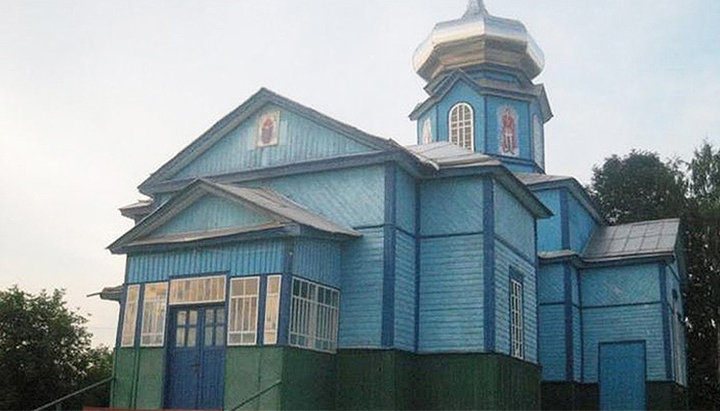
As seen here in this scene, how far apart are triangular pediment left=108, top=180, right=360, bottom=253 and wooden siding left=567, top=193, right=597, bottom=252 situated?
10.0m

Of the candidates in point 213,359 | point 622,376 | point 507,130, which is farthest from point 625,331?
point 213,359

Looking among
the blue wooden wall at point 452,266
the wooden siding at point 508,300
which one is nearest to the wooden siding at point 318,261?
the blue wooden wall at point 452,266

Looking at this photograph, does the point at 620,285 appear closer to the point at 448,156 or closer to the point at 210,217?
the point at 448,156

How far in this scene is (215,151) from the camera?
58.1ft

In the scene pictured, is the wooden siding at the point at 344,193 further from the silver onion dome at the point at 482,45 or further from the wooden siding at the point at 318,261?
the silver onion dome at the point at 482,45

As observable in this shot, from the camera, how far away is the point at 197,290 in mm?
14719

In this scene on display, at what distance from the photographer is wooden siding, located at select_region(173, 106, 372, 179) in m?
16.3

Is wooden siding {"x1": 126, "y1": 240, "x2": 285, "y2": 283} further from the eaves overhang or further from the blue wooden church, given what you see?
the eaves overhang

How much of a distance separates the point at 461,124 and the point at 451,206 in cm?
876

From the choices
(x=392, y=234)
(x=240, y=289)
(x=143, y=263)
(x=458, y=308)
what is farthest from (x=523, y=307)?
(x=143, y=263)

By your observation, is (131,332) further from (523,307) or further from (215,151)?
(523,307)

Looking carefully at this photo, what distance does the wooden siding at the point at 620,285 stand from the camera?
22422 mm

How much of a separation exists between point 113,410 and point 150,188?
5546 mm

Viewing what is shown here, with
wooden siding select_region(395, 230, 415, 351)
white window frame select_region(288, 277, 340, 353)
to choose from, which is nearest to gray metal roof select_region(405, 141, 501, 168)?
wooden siding select_region(395, 230, 415, 351)
